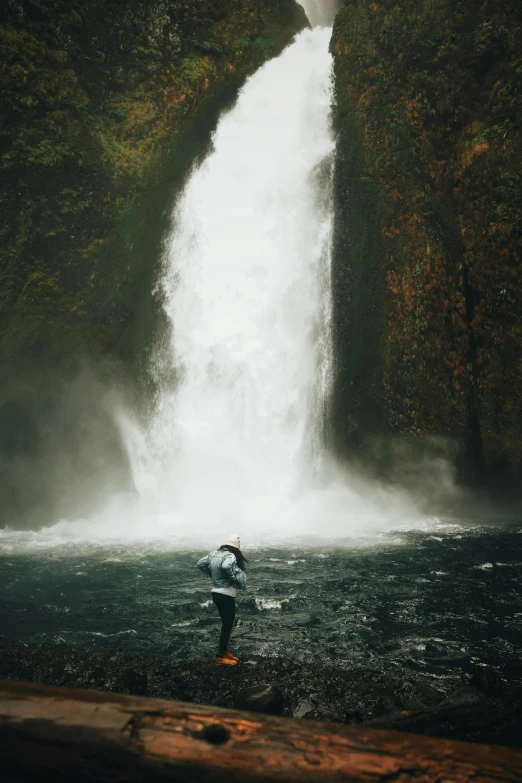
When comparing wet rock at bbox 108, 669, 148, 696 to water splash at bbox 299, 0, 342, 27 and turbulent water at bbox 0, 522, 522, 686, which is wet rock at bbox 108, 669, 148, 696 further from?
water splash at bbox 299, 0, 342, 27

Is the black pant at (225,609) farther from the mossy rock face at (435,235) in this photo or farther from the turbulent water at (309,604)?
the mossy rock face at (435,235)

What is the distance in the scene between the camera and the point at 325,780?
195cm

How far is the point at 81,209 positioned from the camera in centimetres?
2289

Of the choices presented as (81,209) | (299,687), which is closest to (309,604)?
(299,687)

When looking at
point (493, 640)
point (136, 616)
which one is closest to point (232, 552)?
point (136, 616)

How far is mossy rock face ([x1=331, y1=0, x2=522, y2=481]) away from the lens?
18.8 metres

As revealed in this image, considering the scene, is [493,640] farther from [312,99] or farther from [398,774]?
[312,99]

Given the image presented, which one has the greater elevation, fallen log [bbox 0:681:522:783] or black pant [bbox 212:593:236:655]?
fallen log [bbox 0:681:522:783]

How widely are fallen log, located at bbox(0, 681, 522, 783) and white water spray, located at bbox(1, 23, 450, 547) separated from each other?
14.8 m

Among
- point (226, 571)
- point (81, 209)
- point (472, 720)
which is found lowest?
point (472, 720)

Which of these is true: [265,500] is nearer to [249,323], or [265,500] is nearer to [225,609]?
[249,323]

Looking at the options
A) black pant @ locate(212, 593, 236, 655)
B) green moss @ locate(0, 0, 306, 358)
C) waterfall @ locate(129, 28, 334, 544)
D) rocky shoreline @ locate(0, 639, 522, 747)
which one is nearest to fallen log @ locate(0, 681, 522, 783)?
rocky shoreline @ locate(0, 639, 522, 747)

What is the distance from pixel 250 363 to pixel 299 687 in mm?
15486

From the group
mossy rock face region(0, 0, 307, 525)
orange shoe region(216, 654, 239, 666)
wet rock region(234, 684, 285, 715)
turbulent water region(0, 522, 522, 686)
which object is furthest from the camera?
mossy rock face region(0, 0, 307, 525)
